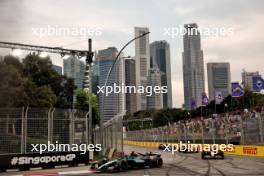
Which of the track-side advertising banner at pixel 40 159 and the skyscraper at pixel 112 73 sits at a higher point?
the skyscraper at pixel 112 73

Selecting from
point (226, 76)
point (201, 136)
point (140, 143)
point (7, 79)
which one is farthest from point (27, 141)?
point (226, 76)

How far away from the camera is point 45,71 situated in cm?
5622

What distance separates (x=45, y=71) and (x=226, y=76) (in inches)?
4724

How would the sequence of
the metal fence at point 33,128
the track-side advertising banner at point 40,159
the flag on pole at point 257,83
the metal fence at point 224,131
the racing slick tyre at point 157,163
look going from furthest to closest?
the metal fence at point 224,131 < the flag on pole at point 257,83 < the racing slick tyre at point 157,163 < the track-side advertising banner at point 40,159 < the metal fence at point 33,128

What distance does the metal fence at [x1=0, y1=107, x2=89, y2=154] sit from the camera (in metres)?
21.9

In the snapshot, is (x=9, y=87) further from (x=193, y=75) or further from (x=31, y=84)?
(x=193, y=75)

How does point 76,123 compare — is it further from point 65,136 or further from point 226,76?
point 226,76

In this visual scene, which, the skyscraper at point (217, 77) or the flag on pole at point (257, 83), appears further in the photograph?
the skyscraper at point (217, 77)

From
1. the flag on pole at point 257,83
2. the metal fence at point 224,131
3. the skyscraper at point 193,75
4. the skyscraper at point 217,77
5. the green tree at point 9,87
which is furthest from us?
the skyscraper at point 193,75

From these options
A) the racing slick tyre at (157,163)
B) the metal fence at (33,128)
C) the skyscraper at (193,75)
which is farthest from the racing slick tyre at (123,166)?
the skyscraper at (193,75)

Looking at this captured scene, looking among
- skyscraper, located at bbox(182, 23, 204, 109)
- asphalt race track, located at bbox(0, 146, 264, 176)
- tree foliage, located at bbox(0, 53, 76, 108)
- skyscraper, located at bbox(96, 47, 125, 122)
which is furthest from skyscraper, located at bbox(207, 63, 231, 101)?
asphalt race track, located at bbox(0, 146, 264, 176)

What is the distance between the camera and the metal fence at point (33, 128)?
2188cm

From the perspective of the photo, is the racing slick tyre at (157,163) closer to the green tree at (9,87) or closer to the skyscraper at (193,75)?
the green tree at (9,87)

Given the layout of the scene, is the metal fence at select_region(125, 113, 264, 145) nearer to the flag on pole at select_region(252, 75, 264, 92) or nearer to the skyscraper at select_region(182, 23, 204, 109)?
the flag on pole at select_region(252, 75, 264, 92)
